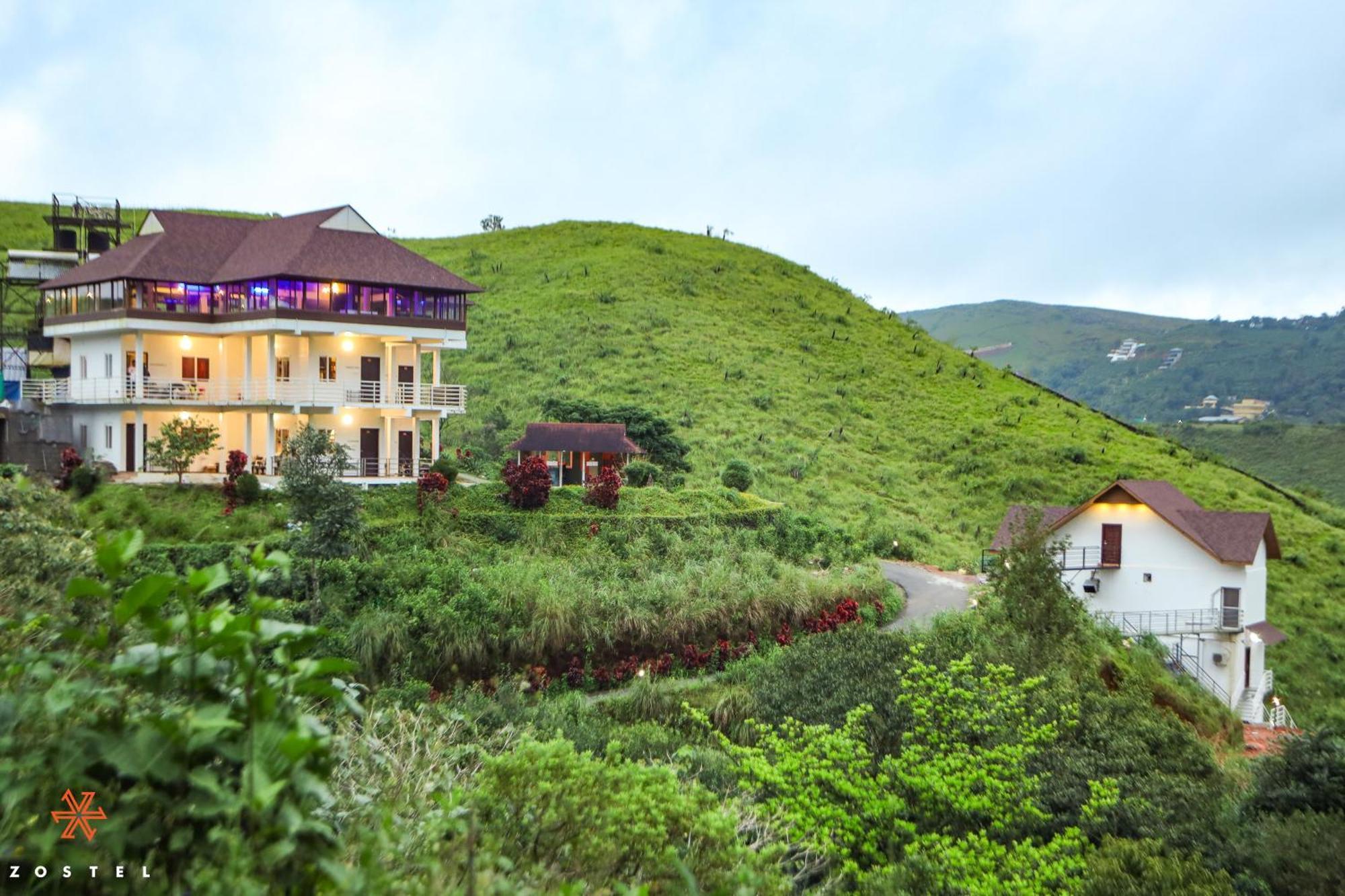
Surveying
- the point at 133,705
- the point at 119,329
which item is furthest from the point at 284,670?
the point at 119,329

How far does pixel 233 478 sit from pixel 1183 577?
32255 mm

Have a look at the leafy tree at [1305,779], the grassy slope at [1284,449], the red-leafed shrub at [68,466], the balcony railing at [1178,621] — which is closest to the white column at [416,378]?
the red-leafed shrub at [68,466]

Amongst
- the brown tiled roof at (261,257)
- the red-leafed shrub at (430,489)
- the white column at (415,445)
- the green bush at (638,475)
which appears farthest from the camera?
the green bush at (638,475)

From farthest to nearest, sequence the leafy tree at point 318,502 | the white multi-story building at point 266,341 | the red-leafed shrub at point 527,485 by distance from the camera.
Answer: the white multi-story building at point 266,341, the red-leafed shrub at point 527,485, the leafy tree at point 318,502

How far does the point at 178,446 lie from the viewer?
29.1 m

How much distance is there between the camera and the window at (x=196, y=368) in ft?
113

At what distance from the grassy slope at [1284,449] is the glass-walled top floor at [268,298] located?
229 ft

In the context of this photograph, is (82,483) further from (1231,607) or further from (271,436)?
(1231,607)

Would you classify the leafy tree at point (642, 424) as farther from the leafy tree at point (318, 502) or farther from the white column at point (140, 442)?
the leafy tree at point (318, 502)

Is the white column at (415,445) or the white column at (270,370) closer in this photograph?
the white column at (270,370)

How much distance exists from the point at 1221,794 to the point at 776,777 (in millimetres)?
8043

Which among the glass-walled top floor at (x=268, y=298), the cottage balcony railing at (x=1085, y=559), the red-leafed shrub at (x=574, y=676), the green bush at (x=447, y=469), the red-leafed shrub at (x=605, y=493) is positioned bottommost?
the red-leafed shrub at (x=574, y=676)

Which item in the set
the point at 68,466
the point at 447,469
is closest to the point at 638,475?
the point at 447,469

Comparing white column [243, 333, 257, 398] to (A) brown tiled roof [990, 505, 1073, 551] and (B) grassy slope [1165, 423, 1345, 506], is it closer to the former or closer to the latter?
(A) brown tiled roof [990, 505, 1073, 551]
